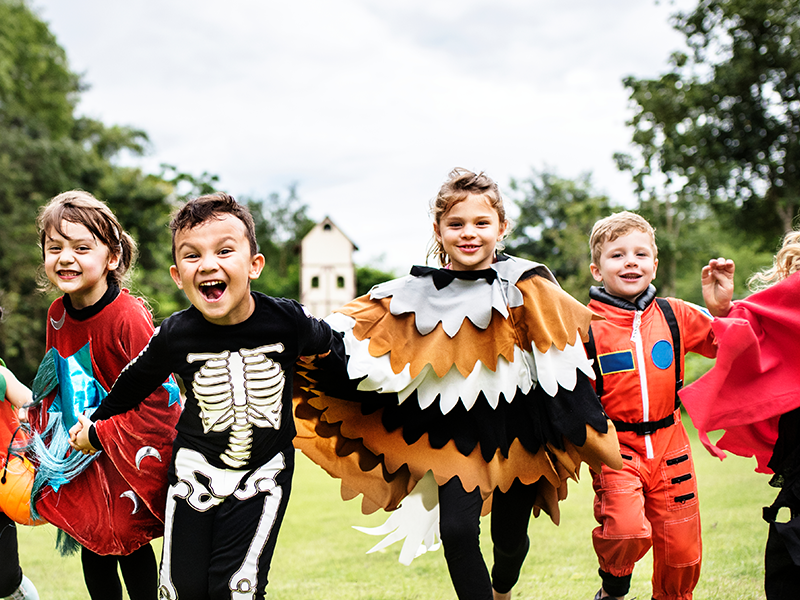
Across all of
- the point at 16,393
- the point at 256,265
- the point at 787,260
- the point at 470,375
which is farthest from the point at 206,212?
the point at 787,260

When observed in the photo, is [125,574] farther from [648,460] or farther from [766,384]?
[766,384]

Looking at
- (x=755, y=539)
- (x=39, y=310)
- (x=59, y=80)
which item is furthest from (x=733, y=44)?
(x=59, y=80)

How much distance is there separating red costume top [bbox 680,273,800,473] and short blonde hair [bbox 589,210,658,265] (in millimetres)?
700

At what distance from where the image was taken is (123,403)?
299cm

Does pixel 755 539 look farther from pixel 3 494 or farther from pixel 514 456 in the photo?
pixel 3 494

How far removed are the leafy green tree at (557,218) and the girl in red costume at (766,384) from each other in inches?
1209

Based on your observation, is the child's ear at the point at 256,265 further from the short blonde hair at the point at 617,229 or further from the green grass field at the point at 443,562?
the green grass field at the point at 443,562

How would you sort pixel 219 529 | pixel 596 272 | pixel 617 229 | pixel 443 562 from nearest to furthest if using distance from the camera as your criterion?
pixel 219 529, pixel 617 229, pixel 596 272, pixel 443 562

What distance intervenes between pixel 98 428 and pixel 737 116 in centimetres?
2110

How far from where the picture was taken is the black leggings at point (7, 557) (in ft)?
11.3

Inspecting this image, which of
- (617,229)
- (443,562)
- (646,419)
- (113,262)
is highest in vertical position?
(617,229)

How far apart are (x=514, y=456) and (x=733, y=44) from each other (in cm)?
2092

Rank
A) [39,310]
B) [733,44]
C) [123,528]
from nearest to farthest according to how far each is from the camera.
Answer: [123,528]
[733,44]
[39,310]

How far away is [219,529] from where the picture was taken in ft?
9.34
